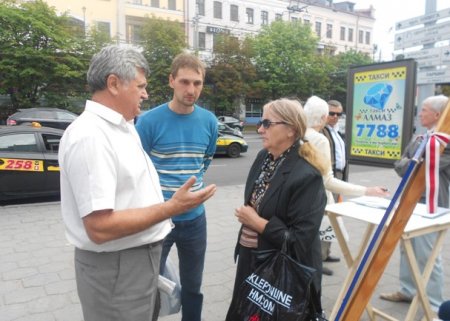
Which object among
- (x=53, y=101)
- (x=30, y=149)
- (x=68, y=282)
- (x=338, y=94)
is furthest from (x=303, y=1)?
(x=68, y=282)

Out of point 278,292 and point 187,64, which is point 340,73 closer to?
point 187,64

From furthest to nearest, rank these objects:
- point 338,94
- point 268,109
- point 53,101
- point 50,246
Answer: point 338,94 → point 53,101 → point 50,246 → point 268,109

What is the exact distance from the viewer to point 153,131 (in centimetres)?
265

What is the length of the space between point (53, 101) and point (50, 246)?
20.9m

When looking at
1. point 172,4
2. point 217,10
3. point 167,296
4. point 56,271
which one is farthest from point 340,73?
point 167,296

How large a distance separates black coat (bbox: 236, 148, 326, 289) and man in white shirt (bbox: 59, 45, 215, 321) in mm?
624

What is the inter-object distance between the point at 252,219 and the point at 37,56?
23170mm

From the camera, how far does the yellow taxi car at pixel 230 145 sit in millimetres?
14758

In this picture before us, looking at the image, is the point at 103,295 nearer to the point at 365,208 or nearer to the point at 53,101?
the point at 365,208

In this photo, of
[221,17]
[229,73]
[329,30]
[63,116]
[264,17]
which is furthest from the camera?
[329,30]

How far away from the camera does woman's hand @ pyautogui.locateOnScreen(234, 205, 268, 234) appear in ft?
7.38

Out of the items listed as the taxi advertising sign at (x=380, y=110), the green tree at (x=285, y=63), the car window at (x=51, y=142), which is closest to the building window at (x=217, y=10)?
the green tree at (x=285, y=63)

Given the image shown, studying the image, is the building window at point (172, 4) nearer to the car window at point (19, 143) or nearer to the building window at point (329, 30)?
the building window at point (329, 30)

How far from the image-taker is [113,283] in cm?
171
